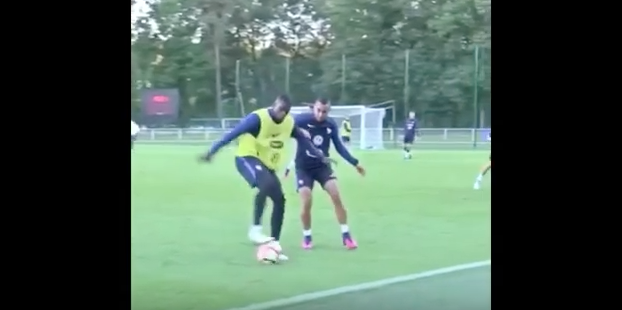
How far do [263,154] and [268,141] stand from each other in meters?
0.06

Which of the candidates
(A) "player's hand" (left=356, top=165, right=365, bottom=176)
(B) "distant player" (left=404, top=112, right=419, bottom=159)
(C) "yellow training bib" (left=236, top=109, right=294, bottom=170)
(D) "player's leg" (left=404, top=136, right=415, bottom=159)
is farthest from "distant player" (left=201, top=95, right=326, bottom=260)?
(D) "player's leg" (left=404, top=136, right=415, bottom=159)

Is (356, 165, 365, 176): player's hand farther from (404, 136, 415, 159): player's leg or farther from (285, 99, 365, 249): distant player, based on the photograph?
(404, 136, 415, 159): player's leg

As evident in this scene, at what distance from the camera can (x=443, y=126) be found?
553cm

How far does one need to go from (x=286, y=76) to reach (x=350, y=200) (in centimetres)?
75

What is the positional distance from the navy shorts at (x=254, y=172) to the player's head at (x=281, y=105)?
0.24 meters

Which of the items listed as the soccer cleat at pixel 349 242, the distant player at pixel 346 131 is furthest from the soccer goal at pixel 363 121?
the soccer cleat at pixel 349 242

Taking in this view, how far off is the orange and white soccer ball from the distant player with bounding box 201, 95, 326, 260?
0.02 metres

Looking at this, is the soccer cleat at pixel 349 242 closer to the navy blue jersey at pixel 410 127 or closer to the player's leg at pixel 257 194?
the player's leg at pixel 257 194

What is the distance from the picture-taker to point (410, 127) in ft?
18.2

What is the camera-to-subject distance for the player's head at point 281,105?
173 inches

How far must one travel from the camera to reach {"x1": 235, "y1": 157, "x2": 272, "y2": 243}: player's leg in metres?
4.55

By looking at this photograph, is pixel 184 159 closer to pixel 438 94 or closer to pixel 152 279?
pixel 152 279

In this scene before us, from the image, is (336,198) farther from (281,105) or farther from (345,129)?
(345,129)
